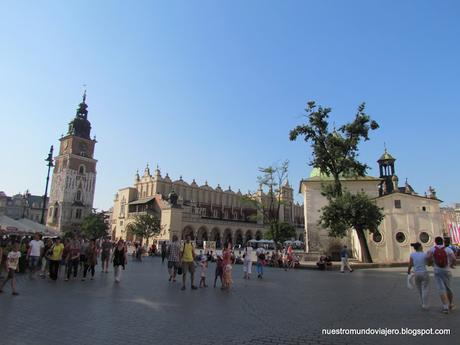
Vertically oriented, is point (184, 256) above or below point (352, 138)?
below

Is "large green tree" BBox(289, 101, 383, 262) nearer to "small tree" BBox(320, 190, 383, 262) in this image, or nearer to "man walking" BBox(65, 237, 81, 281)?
"small tree" BBox(320, 190, 383, 262)

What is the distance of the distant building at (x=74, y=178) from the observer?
262 ft

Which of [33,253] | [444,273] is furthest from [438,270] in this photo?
[33,253]

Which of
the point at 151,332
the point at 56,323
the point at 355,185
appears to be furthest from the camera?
the point at 355,185

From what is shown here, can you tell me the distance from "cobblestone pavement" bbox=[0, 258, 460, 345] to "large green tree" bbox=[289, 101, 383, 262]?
1518 cm

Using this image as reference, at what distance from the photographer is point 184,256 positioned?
12297 mm

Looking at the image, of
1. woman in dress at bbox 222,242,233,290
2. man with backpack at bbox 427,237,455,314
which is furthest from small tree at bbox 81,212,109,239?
man with backpack at bbox 427,237,455,314

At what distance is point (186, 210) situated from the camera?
219ft

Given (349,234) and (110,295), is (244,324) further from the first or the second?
(349,234)

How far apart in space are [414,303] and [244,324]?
5411 millimetres

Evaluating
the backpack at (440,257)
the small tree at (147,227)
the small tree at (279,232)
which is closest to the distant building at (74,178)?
the small tree at (147,227)

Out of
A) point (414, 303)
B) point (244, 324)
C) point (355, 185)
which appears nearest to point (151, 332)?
point (244, 324)

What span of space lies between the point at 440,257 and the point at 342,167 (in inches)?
844

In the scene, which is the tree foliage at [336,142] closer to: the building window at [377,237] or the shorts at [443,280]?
the building window at [377,237]
